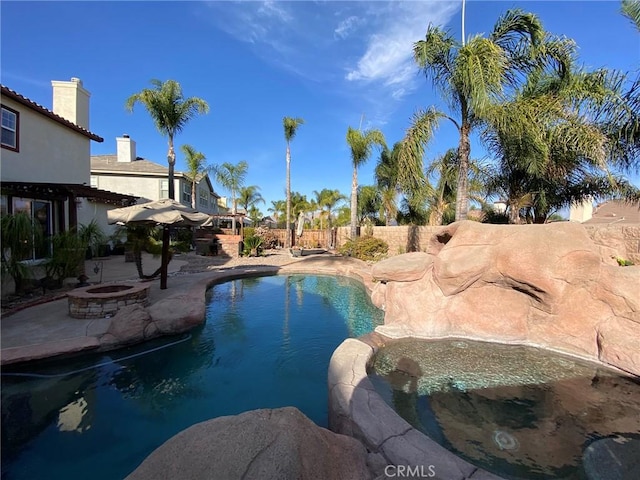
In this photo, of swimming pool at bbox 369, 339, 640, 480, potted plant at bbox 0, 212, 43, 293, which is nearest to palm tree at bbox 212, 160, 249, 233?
potted plant at bbox 0, 212, 43, 293

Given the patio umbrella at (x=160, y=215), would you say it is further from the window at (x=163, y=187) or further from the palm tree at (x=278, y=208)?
the palm tree at (x=278, y=208)

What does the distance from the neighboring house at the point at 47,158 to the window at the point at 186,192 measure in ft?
38.2

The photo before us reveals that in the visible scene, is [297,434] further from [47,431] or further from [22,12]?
[22,12]

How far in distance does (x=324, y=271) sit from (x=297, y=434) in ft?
38.3

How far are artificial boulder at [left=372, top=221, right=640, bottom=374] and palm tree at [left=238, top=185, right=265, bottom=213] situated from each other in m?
29.5

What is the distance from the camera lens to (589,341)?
5309mm

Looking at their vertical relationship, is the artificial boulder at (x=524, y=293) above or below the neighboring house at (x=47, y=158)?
below

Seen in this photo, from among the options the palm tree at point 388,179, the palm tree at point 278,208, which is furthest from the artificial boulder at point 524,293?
the palm tree at point 278,208

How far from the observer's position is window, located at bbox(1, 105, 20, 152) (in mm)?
9062

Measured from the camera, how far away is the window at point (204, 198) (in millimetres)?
30719

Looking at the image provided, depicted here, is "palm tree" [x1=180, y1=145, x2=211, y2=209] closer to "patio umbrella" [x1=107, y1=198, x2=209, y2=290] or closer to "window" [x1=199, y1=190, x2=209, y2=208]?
"window" [x1=199, y1=190, x2=209, y2=208]

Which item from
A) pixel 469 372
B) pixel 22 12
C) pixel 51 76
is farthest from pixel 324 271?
pixel 51 76

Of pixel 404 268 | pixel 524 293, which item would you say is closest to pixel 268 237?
pixel 404 268

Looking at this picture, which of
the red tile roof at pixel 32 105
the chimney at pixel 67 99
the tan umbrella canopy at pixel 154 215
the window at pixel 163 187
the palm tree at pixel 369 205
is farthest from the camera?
the palm tree at pixel 369 205
